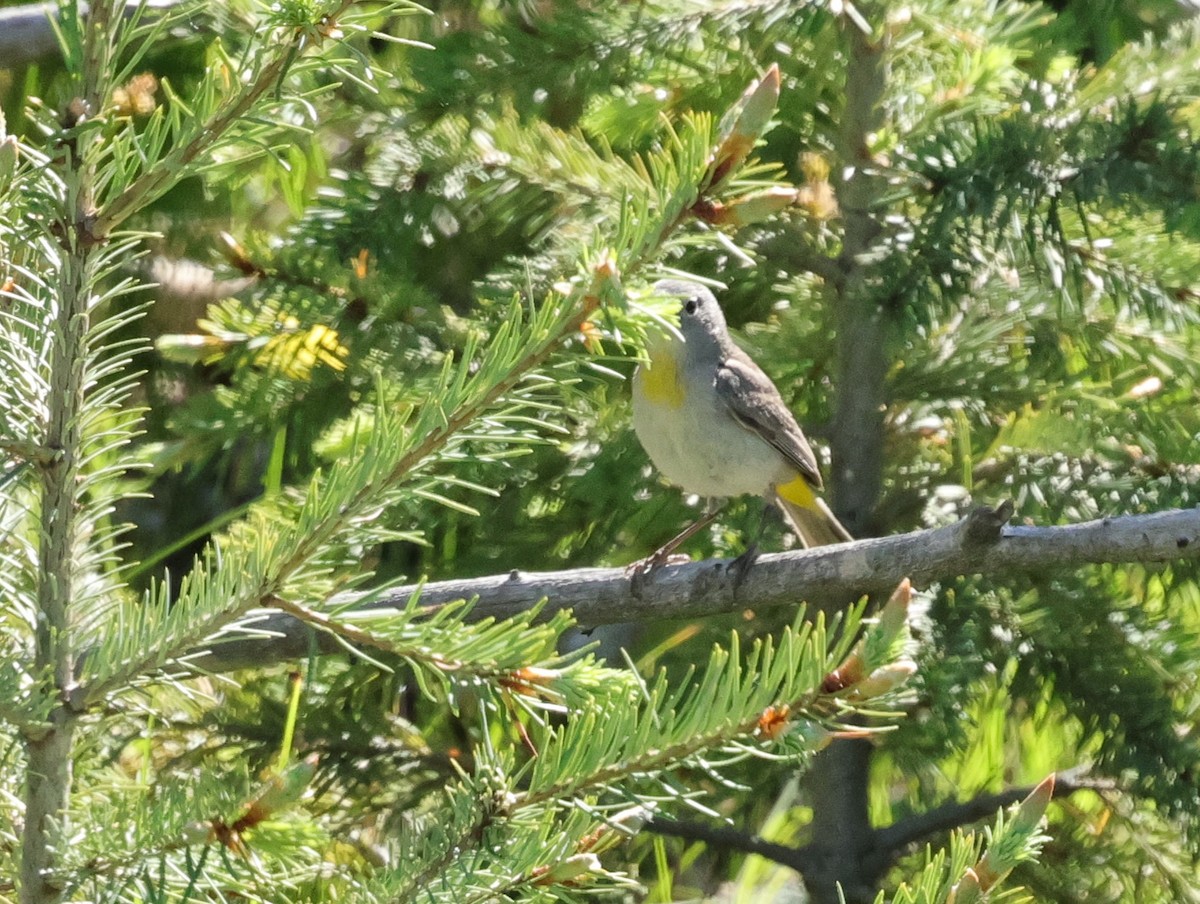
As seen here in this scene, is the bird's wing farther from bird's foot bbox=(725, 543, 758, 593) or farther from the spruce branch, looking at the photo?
the spruce branch

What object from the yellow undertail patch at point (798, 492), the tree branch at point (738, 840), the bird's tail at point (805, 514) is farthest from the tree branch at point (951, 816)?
the yellow undertail patch at point (798, 492)

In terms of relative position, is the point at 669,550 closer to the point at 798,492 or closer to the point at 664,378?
the point at 798,492

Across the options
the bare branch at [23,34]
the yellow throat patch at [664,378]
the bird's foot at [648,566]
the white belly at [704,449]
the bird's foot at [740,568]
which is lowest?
the bird's foot at [648,566]

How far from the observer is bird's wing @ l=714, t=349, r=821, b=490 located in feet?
9.24

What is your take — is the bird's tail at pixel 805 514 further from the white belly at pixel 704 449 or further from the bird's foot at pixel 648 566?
the bird's foot at pixel 648 566

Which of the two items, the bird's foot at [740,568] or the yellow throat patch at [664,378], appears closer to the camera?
the bird's foot at [740,568]

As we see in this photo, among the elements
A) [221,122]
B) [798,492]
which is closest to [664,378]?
[798,492]

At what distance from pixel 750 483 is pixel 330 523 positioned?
1.87m

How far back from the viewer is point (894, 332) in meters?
2.23

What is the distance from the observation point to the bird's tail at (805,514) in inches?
107

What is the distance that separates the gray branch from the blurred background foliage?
15.4 inches

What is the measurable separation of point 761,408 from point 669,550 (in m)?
0.50

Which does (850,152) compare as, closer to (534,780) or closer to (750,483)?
(750,483)

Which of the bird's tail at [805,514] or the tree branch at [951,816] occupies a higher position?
the bird's tail at [805,514]
